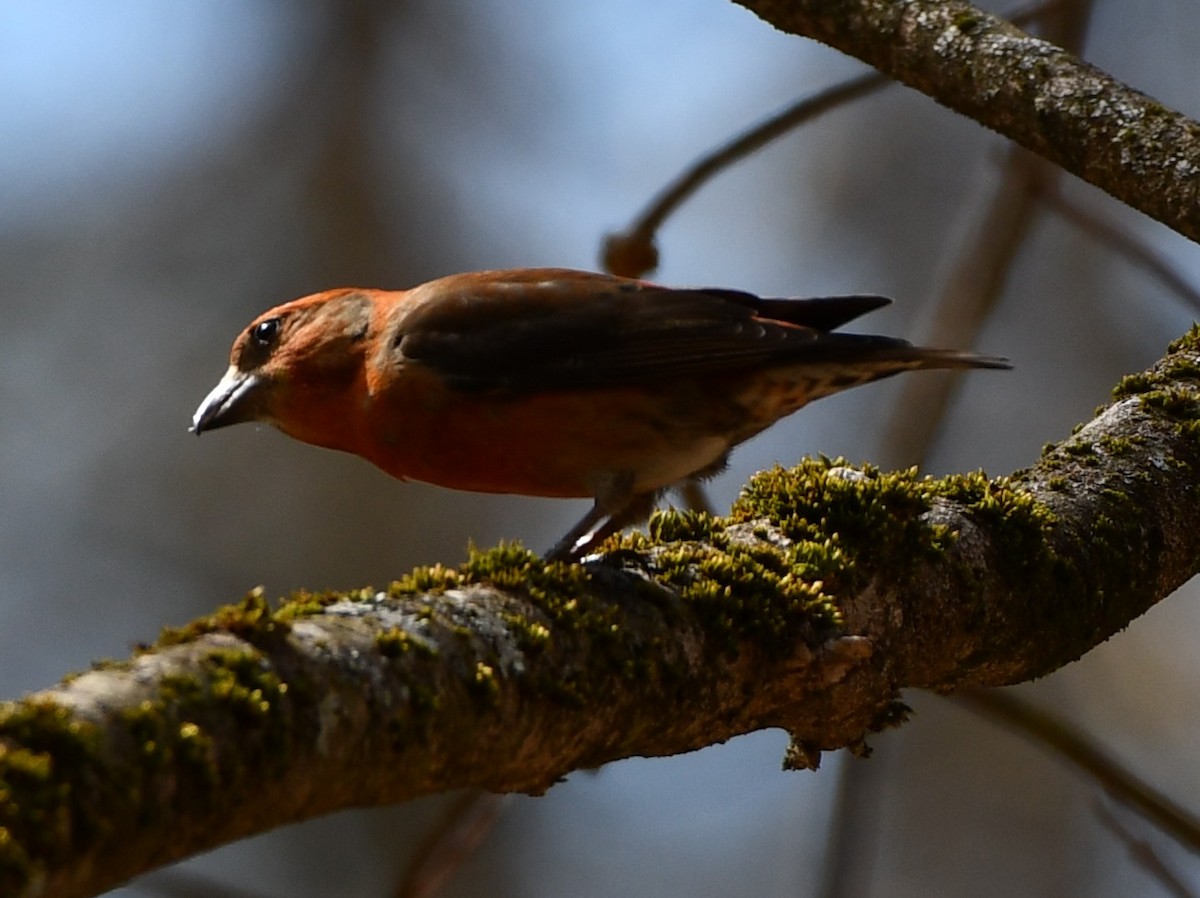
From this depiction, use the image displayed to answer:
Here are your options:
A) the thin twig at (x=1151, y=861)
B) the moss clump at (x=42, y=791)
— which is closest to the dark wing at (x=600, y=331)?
the thin twig at (x=1151, y=861)

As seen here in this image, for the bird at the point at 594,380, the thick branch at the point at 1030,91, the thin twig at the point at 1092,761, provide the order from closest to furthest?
the thick branch at the point at 1030,91 < the thin twig at the point at 1092,761 < the bird at the point at 594,380

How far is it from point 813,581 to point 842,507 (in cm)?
30

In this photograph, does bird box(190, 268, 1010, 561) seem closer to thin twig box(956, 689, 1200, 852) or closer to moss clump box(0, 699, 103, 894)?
thin twig box(956, 689, 1200, 852)

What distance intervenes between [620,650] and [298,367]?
2551mm

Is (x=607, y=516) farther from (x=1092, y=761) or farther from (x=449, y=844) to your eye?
(x=1092, y=761)

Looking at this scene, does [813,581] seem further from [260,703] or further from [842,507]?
[260,703]

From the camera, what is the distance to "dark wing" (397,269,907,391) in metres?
4.30

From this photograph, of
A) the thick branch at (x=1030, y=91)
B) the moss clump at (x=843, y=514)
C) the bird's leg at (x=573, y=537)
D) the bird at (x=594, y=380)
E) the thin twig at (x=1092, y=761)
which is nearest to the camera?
the moss clump at (x=843, y=514)

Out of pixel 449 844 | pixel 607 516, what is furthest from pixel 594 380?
pixel 449 844

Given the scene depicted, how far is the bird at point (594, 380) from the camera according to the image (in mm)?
4281

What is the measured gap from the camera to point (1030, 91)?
3656 mm

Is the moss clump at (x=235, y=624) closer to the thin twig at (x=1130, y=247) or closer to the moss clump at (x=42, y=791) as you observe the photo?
the moss clump at (x=42, y=791)

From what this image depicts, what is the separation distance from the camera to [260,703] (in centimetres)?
209

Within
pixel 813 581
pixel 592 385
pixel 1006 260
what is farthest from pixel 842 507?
pixel 1006 260
